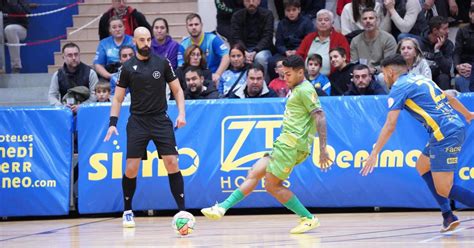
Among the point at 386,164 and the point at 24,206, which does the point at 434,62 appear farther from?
the point at 24,206

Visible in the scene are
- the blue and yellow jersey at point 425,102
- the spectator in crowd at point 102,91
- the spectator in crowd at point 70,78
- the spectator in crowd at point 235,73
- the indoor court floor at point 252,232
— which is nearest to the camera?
the indoor court floor at point 252,232

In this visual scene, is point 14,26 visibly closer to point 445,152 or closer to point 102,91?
point 102,91

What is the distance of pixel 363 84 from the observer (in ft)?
44.3

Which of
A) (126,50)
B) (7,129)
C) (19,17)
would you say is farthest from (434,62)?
(19,17)

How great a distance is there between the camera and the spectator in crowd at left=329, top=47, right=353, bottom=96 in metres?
14.2

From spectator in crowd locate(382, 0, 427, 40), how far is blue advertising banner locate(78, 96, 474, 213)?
10.7 ft

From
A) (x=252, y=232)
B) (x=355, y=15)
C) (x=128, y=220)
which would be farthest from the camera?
→ (x=355, y=15)

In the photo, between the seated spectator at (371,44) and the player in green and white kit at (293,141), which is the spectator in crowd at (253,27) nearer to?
the seated spectator at (371,44)

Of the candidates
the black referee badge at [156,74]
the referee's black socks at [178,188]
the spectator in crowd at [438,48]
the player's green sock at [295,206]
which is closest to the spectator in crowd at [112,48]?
the black referee badge at [156,74]

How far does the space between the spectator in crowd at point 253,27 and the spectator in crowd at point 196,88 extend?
6.15 ft

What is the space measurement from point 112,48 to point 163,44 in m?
0.83

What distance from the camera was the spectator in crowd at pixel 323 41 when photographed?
48.8ft

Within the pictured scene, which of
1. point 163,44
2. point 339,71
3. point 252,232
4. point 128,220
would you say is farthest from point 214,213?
point 163,44

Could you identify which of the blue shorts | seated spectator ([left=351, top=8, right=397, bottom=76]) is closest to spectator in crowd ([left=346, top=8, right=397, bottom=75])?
seated spectator ([left=351, top=8, right=397, bottom=76])
